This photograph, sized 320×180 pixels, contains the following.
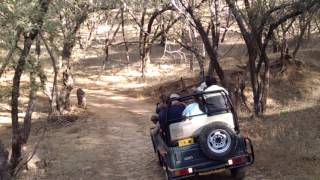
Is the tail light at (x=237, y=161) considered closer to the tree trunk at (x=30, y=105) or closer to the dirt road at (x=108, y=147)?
the dirt road at (x=108, y=147)

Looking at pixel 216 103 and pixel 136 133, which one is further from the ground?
pixel 216 103

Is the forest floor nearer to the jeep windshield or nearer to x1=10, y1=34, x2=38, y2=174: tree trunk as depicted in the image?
the jeep windshield

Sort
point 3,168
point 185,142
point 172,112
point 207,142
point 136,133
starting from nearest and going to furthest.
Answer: point 207,142 → point 185,142 → point 172,112 → point 3,168 → point 136,133

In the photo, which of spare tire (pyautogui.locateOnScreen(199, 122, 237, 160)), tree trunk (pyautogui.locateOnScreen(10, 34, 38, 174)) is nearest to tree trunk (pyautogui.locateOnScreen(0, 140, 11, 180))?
tree trunk (pyautogui.locateOnScreen(10, 34, 38, 174))

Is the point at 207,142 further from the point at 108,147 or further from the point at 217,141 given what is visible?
the point at 108,147

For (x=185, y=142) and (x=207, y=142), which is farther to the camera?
(x=185, y=142)

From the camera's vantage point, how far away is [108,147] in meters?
18.4

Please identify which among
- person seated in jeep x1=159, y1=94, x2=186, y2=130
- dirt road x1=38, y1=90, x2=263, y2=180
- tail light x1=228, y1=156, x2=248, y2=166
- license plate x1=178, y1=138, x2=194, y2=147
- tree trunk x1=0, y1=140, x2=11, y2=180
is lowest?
dirt road x1=38, y1=90, x2=263, y2=180

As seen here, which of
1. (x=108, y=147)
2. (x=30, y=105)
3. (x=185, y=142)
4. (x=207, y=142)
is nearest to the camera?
(x=207, y=142)

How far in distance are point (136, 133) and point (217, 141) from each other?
31.4 ft

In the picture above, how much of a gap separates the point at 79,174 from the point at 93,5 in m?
9.70

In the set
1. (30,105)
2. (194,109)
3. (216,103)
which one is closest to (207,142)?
(194,109)

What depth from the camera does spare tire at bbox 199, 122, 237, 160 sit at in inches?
→ 416

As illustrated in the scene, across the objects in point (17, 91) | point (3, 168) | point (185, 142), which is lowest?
point (3, 168)
